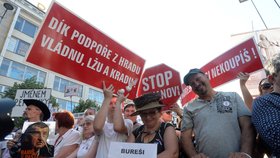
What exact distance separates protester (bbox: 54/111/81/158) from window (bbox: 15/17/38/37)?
1175 inches

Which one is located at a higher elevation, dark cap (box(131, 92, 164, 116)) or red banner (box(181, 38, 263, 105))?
red banner (box(181, 38, 263, 105))

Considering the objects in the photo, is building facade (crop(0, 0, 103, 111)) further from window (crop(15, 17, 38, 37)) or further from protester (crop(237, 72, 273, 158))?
protester (crop(237, 72, 273, 158))

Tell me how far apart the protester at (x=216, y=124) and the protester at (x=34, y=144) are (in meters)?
1.34

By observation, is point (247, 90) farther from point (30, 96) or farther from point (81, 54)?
point (30, 96)

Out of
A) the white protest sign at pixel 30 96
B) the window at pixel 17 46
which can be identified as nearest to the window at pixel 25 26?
the window at pixel 17 46

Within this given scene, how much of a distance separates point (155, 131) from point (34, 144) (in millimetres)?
1124

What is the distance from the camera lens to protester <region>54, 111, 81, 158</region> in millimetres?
3301

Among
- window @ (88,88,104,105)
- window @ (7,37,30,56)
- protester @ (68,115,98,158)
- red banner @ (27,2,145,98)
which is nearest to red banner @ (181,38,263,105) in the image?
red banner @ (27,2,145,98)

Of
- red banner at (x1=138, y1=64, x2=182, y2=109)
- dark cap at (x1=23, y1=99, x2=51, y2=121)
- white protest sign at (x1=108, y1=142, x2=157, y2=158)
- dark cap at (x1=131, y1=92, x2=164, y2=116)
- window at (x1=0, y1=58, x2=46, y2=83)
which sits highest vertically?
window at (x1=0, y1=58, x2=46, y2=83)

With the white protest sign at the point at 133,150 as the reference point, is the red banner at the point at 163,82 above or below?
above

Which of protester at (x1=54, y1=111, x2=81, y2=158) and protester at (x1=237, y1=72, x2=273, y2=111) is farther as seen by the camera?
protester at (x1=54, y1=111, x2=81, y2=158)

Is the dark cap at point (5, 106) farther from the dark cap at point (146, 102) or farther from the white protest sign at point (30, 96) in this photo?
the white protest sign at point (30, 96)

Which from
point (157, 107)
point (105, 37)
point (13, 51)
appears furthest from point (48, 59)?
point (13, 51)

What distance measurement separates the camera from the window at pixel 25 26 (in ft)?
98.2
